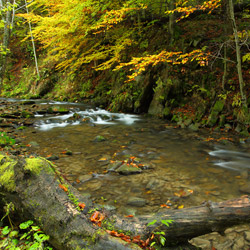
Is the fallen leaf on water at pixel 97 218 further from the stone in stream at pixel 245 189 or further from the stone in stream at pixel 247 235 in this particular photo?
the stone in stream at pixel 245 189

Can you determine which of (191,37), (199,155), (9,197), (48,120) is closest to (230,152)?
(199,155)

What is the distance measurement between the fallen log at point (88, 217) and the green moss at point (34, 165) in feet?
0.04

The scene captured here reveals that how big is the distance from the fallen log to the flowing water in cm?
123

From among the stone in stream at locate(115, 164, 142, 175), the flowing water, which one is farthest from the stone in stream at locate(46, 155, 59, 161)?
the stone in stream at locate(115, 164, 142, 175)

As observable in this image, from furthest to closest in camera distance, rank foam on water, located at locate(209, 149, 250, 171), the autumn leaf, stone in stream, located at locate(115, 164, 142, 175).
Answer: foam on water, located at locate(209, 149, 250, 171) < stone in stream, located at locate(115, 164, 142, 175) < the autumn leaf

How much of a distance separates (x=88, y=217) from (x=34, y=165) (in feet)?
3.14

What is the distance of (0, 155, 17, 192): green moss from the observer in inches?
93.8

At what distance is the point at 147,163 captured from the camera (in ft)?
17.2

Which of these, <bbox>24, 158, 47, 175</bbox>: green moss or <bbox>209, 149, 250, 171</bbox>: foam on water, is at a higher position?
<bbox>24, 158, 47, 175</bbox>: green moss

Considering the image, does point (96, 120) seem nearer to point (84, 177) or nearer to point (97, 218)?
point (84, 177)

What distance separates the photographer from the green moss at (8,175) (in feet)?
7.82

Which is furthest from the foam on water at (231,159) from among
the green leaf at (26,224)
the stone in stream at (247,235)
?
the green leaf at (26,224)

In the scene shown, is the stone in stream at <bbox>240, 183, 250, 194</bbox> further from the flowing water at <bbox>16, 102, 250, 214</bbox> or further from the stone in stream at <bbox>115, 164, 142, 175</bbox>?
the stone in stream at <bbox>115, 164, 142, 175</bbox>

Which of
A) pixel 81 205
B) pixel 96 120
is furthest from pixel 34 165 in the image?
pixel 96 120
